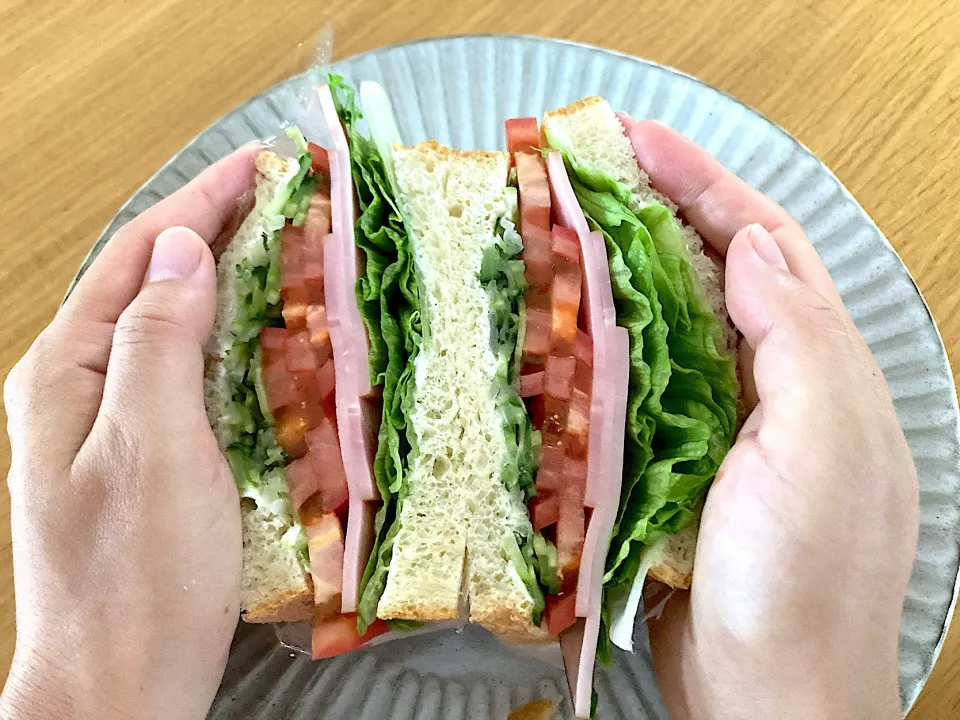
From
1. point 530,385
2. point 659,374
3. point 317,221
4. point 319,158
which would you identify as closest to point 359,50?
point 319,158

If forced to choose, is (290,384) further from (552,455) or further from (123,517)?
(552,455)

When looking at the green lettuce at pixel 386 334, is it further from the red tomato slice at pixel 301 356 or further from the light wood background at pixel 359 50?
the light wood background at pixel 359 50

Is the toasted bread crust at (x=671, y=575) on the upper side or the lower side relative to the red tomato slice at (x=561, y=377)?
lower

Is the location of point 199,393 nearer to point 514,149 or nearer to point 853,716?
point 514,149

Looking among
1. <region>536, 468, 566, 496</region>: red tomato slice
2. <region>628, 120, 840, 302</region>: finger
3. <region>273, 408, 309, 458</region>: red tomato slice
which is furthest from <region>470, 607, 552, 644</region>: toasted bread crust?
<region>628, 120, 840, 302</region>: finger

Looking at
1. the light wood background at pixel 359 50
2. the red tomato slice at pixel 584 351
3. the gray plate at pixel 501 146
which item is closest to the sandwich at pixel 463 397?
the red tomato slice at pixel 584 351

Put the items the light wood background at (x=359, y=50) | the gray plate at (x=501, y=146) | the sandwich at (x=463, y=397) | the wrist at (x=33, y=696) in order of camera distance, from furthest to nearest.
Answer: the light wood background at (x=359, y=50) < the gray plate at (x=501, y=146) < the sandwich at (x=463, y=397) < the wrist at (x=33, y=696)

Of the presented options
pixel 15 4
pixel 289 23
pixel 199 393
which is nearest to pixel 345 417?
pixel 199 393
